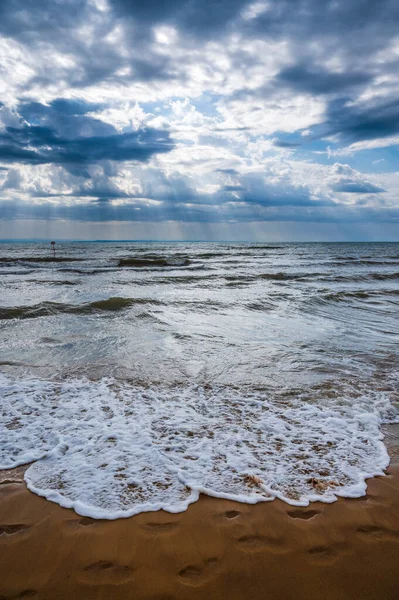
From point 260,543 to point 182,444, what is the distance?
1285 mm

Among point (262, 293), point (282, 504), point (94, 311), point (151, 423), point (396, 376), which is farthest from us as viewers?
point (262, 293)

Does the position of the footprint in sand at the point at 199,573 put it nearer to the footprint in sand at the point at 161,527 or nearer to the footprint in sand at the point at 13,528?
the footprint in sand at the point at 161,527

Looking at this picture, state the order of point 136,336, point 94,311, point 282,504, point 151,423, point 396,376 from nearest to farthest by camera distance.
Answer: point 282,504 < point 151,423 < point 396,376 < point 136,336 < point 94,311

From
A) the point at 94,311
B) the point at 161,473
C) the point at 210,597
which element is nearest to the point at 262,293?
the point at 94,311

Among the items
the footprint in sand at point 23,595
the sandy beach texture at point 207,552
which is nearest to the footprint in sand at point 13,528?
the sandy beach texture at point 207,552

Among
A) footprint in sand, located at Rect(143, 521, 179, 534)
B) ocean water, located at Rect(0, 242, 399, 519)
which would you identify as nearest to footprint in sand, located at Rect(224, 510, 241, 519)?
ocean water, located at Rect(0, 242, 399, 519)

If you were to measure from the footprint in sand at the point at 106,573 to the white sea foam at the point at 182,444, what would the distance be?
1.32 feet

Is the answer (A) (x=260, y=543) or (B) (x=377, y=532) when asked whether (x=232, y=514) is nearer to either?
(A) (x=260, y=543)

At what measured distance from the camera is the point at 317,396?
4.56 m

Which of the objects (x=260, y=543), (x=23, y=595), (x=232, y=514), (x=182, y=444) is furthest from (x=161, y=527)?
(x=182, y=444)

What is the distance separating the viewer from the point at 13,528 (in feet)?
7.80

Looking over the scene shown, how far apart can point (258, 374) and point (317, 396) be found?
1019mm

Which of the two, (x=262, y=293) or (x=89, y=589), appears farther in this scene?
(x=262, y=293)

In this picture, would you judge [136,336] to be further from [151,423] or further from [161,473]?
[161,473]
